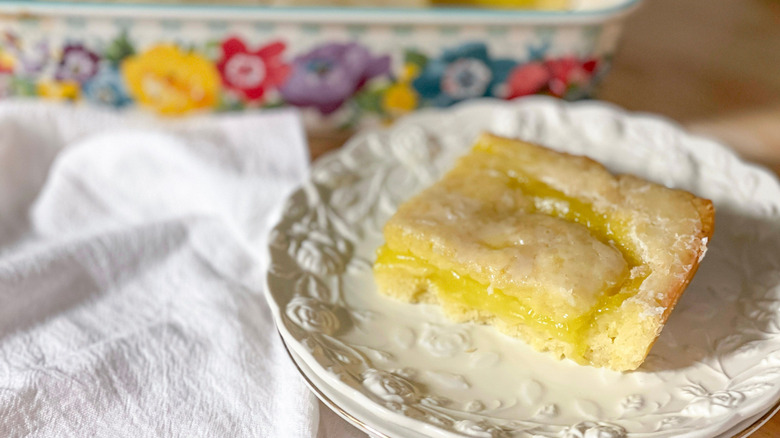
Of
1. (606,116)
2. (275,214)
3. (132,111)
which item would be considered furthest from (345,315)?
(132,111)

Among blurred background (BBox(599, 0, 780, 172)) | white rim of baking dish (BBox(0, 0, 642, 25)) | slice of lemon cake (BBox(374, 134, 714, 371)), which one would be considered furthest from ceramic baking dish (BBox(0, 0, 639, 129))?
slice of lemon cake (BBox(374, 134, 714, 371))

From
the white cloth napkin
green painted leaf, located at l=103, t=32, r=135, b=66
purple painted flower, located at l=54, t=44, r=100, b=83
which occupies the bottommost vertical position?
the white cloth napkin

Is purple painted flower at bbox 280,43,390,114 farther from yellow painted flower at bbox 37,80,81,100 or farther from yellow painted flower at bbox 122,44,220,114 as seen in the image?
yellow painted flower at bbox 37,80,81,100

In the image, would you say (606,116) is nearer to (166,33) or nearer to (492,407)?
(492,407)

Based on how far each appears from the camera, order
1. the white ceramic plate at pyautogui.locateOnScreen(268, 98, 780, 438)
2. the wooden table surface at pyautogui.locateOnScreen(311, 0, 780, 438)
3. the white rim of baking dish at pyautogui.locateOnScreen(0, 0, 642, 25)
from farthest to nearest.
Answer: the wooden table surface at pyautogui.locateOnScreen(311, 0, 780, 438) < the white rim of baking dish at pyautogui.locateOnScreen(0, 0, 642, 25) < the white ceramic plate at pyautogui.locateOnScreen(268, 98, 780, 438)

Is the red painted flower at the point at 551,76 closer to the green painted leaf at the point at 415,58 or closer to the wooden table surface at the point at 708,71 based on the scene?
the green painted leaf at the point at 415,58

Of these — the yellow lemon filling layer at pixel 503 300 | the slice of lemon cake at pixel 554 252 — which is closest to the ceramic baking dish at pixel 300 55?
the slice of lemon cake at pixel 554 252
